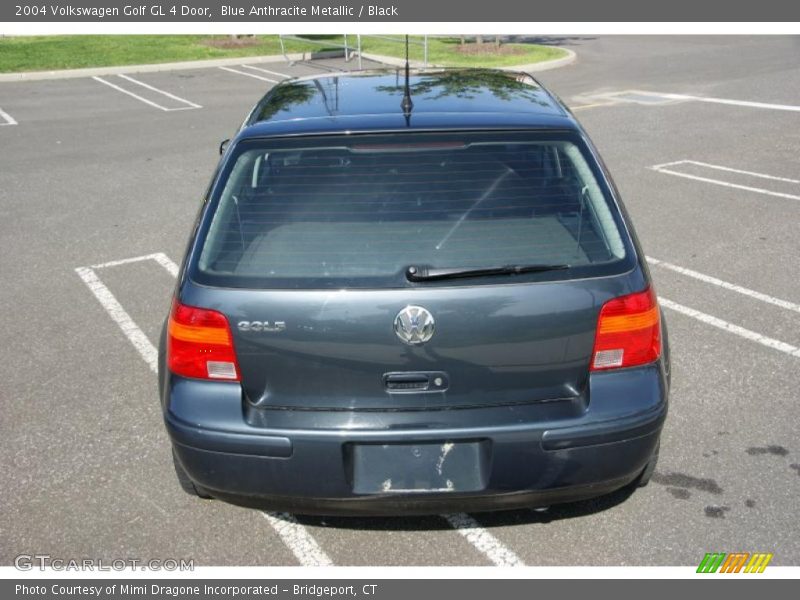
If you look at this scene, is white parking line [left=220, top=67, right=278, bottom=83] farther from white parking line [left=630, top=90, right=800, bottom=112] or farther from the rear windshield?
the rear windshield

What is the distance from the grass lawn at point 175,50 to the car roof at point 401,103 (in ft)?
47.9

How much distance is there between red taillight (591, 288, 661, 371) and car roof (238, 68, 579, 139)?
2.35 ft

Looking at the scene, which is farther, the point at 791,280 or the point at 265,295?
the point at 791,280

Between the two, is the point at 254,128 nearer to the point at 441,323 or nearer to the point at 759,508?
the point at 441,323

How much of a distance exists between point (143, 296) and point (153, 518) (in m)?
2.69

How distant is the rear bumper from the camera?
2752 mm

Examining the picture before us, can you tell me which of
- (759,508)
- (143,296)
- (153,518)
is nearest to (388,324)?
(153,518)

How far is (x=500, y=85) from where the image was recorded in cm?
368

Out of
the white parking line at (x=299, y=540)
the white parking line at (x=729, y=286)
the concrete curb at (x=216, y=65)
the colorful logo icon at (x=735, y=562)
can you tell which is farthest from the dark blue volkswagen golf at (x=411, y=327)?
the concrete curb at (x=216, y=65)

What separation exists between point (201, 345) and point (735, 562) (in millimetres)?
2206

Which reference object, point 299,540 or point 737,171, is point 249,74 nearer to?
point 737,171

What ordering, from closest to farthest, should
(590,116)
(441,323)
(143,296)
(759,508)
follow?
(441,323), (759,508), (143,296), (590,116)

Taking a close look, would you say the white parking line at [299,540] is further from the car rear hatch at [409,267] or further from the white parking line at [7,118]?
the white parking line at [7,118]

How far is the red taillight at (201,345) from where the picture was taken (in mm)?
2787
